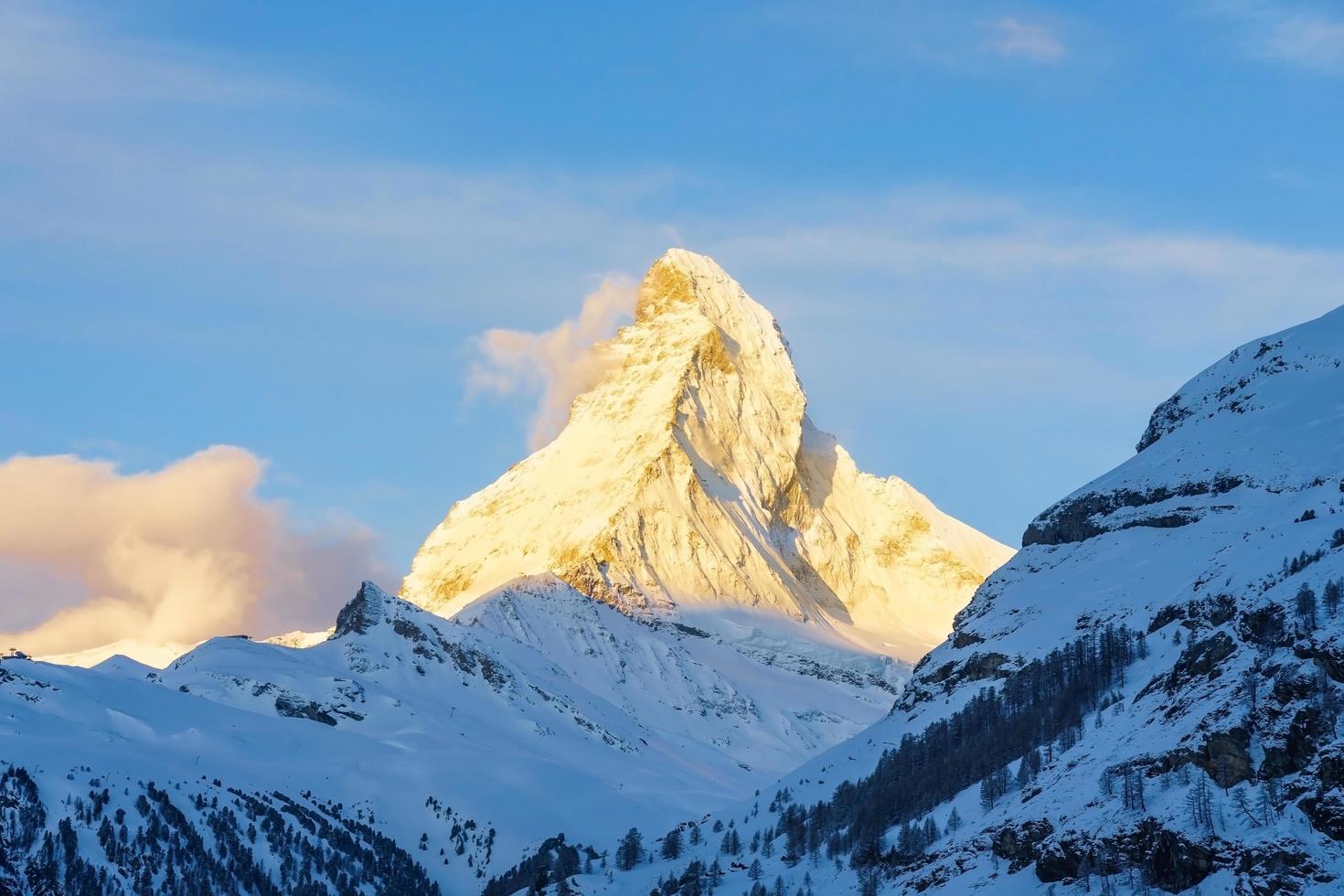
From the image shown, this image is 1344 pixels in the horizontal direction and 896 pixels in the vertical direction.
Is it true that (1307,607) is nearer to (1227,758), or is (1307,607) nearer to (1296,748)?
(1227,758)

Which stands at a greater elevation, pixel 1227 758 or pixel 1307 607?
pixel 1307 607

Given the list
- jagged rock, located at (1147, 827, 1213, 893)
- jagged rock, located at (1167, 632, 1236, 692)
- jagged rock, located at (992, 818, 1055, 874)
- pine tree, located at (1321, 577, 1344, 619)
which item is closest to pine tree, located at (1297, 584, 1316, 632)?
pine tree, located at (1321, 577, 1344, 619)

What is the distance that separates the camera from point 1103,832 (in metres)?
162

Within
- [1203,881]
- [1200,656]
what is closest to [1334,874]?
[1203,881]

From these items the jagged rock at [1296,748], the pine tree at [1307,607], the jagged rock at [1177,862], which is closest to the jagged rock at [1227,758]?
the jagged rock at [1296,748]

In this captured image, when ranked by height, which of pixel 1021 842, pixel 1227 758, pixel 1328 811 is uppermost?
pixel 1227 758

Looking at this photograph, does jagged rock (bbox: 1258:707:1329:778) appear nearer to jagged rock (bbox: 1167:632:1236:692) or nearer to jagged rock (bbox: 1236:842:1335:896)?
jagged rock (bbox: 1236:842:1335:896)

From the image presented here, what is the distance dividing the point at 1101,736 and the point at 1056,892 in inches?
1116

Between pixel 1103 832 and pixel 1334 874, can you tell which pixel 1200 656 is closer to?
pixel 1103 832

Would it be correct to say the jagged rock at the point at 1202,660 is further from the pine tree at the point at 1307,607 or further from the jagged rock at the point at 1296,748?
the jagged rock at the point at 1296,748

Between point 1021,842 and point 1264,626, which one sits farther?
point 1264,626

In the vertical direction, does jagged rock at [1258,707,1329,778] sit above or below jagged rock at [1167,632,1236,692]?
below

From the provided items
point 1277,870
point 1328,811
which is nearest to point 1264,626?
point 1328,811

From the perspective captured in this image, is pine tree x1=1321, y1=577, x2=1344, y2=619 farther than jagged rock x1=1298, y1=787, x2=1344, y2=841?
Yes
